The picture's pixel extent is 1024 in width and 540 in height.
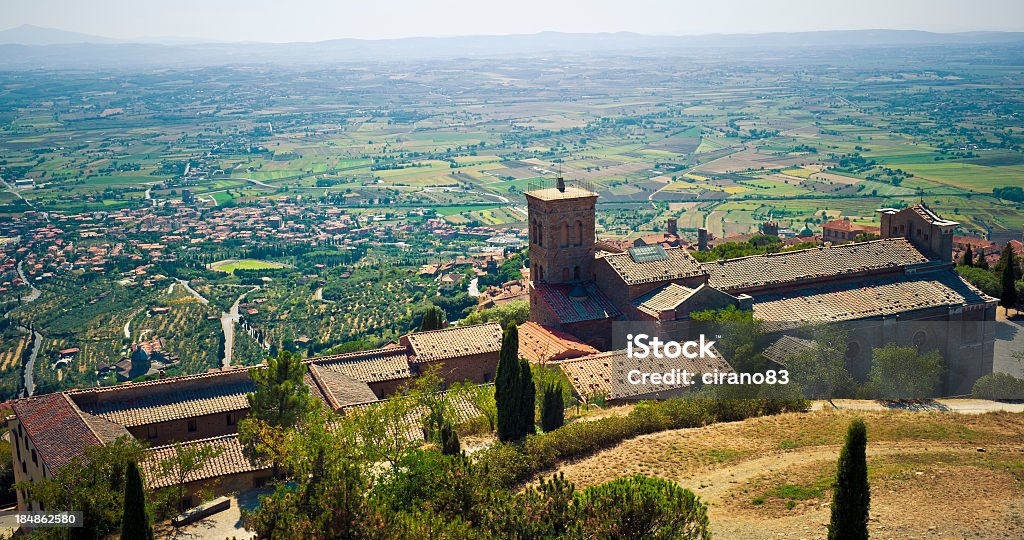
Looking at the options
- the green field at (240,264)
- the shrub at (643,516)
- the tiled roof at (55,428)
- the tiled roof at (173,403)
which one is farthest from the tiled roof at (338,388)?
the green field at (240,264)

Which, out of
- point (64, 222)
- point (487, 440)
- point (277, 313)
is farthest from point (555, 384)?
point (64, 222)

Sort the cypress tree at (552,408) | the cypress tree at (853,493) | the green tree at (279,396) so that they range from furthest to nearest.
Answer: the cypress tree at (552,408), the green tree at (279,396), the cypress tree at (853,493)

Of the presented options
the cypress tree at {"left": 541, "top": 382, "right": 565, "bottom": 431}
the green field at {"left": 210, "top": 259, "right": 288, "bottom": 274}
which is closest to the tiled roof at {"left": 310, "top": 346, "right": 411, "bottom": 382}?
the cypress tree at {"left": 541, "top": 382, "right": 565, "bottom": 431}

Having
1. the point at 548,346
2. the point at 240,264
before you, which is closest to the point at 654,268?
the point at 548,346

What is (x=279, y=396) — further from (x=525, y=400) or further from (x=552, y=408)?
(x=552, y=408)

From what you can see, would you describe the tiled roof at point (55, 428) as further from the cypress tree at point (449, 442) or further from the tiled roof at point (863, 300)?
the tiled roof at point (863, 300)

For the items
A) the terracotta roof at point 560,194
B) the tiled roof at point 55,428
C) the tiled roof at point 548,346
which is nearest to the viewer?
the tiled roof at point 55,428
